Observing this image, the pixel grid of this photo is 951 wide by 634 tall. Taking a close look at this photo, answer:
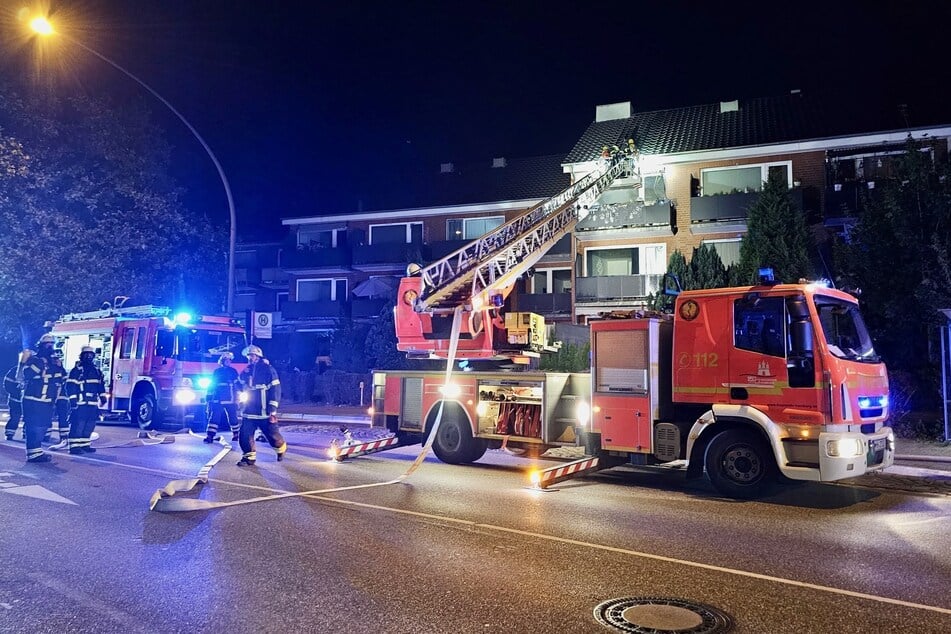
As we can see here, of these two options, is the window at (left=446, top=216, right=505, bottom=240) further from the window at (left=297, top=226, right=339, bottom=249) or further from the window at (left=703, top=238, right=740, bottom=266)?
the window at (left=703, top=238, right=740, bottom=266)

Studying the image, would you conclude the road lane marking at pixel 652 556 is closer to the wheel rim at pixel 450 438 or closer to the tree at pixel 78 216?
the wheel rim at pixel 450 438

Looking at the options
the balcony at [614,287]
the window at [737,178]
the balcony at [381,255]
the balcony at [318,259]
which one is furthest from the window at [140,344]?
the window at [737,178]

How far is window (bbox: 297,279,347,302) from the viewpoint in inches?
1438

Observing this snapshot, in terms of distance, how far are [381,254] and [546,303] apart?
8.95m

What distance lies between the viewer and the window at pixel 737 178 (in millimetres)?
→ 25625

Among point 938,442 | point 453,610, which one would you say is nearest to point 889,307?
point 938,442

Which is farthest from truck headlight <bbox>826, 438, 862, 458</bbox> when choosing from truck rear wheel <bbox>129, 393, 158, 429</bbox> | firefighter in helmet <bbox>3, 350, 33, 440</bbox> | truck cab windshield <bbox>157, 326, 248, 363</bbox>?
truck rear wheel <bbox>129, 393, 158, 429</bbox>

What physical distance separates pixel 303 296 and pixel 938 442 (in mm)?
30330

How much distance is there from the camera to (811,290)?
8117mm

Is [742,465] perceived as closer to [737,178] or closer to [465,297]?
[465,297]

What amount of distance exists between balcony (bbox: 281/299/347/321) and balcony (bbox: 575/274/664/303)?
1269 cm

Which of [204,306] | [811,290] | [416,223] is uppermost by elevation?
[416,223]

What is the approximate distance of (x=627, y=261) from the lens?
2852 centimetres

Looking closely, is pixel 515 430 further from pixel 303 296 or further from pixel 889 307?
pixel 303 296
